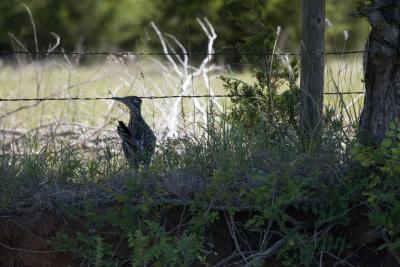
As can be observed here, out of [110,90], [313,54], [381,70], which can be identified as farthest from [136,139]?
[110,90]

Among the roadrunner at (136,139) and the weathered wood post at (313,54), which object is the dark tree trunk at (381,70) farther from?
the roadrunner at (136,139)

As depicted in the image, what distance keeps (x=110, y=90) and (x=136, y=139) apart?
5.47m

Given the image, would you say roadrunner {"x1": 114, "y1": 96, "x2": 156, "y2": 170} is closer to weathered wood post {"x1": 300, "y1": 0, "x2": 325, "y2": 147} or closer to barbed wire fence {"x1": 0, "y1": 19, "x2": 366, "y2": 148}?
barbed wire fence {"x1": 0, "y1": 19, "x2": 366, "y2": 148}

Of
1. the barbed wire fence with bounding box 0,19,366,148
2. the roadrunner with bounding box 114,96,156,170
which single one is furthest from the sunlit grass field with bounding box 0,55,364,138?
the roadrunner with bounding box 114,96,156,170

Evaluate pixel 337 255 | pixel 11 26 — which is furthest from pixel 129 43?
pixel 337 255

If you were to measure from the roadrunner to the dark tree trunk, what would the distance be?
152cm

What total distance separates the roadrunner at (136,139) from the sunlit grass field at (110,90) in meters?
0.16

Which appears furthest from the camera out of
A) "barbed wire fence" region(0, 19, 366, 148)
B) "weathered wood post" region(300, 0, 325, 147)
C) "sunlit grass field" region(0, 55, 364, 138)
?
"sunlit grass field" region(0, 55, 364, 138)

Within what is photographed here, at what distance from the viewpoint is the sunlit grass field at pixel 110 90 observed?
6740 mm

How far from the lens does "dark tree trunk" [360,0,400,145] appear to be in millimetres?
5316

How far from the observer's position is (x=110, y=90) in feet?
37.8

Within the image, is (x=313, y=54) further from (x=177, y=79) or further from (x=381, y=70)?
(x=177, y=79)

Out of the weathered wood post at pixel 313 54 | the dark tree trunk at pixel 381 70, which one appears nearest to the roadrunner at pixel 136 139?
the weathered wood post at pixel 313 54

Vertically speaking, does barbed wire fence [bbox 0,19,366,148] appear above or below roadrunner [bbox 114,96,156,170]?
above
